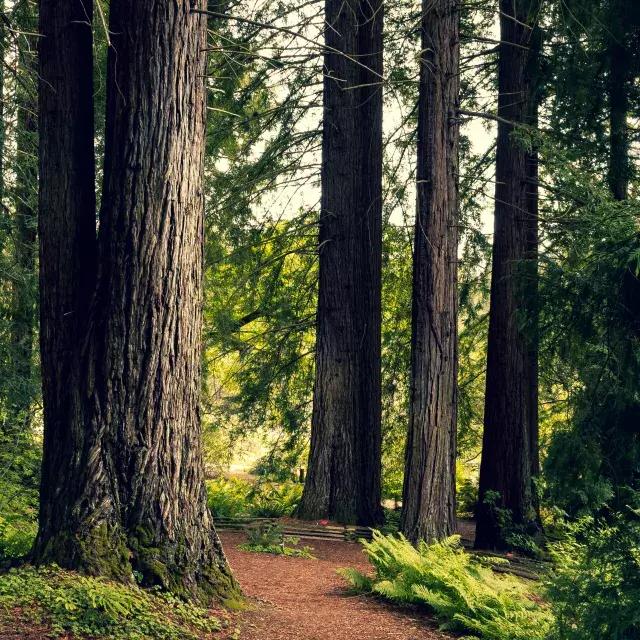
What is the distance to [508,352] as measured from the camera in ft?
35.9

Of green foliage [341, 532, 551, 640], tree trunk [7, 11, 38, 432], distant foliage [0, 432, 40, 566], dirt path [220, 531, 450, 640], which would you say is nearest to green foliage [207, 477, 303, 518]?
distant foliage [0, 432, 40, 566]

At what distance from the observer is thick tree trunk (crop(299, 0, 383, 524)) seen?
35.8 ft

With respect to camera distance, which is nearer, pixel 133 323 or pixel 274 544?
pixel 133 323

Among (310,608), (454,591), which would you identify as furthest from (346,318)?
(310,608)

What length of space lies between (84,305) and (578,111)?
595 cm

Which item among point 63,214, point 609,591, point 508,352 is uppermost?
point 63,214

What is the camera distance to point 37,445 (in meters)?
10.8

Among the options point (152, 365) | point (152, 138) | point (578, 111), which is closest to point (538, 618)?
point (152, 365)

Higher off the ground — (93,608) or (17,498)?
(17,498)

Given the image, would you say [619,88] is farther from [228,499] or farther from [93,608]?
[228,499]

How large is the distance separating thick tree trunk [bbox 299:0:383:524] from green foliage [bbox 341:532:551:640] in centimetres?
324

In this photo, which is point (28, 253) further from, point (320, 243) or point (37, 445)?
point (320, 243)

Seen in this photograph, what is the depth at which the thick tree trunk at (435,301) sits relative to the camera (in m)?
8.93

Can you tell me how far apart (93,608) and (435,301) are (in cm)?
512
